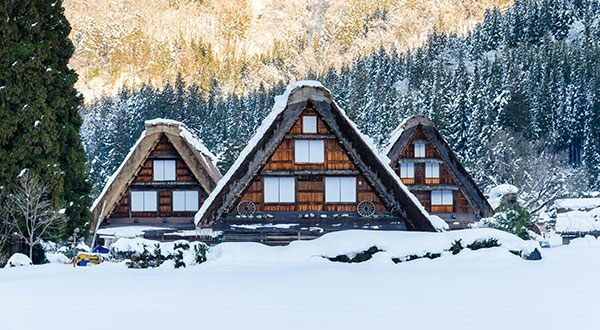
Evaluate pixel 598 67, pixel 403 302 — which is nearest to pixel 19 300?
pixel 403 302

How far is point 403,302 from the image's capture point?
10.7m

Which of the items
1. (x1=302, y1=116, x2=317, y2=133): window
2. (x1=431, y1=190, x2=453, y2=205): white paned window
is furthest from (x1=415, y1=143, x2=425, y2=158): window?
(x1=302, y1=116, x2=317, y2=133): window

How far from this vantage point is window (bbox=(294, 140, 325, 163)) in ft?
71.4

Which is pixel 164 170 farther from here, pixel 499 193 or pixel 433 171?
pixel 499 193

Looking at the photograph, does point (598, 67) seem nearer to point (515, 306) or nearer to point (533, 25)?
point (533, 25)

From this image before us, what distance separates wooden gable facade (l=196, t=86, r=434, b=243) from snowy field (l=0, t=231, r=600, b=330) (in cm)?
448

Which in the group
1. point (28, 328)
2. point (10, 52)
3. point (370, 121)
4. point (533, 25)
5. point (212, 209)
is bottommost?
point (28, 328)

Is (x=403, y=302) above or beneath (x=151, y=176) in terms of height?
beneath

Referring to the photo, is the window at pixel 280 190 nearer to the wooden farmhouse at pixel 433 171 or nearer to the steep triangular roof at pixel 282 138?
the steep triangular roof at pixel 282 138

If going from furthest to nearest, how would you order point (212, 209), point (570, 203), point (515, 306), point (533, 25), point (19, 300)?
point (533, 25)
point (570, 203)
point (212, 209)
point (19, 300)
point (515, 306)

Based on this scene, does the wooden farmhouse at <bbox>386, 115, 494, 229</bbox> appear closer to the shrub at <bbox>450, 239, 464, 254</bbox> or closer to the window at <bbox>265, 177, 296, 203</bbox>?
the window at <bbox>265, 177, 296, 203</bbox>

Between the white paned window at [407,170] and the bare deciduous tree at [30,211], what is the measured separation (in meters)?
20.1

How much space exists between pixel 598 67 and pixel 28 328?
451 feet

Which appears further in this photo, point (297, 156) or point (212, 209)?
point (297, 156)
